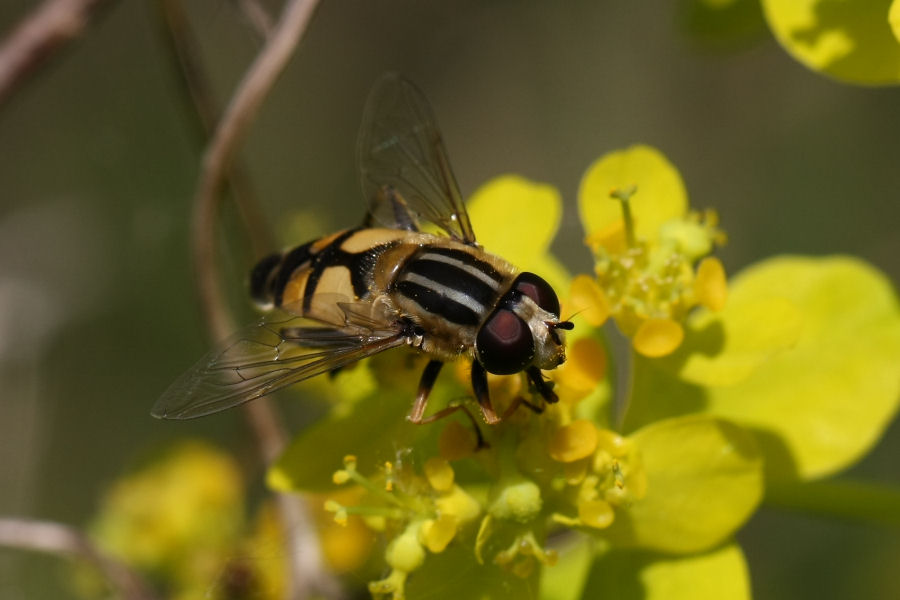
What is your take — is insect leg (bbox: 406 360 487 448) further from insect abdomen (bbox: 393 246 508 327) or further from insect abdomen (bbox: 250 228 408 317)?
insect abdomen (bbox: 250 228 408 317)

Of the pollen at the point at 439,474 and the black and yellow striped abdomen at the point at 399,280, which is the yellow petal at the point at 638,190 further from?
the pollen at the point at 439,474

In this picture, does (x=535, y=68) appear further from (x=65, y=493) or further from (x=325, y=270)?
(x=325, y=270)

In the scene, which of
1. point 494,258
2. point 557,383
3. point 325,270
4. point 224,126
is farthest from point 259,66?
point 557,383

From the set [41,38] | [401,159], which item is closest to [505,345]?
[401,159]

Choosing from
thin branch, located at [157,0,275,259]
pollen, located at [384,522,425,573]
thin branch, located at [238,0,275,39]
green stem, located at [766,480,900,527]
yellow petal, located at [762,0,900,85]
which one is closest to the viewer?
pollen, located at [384,522,425,573]

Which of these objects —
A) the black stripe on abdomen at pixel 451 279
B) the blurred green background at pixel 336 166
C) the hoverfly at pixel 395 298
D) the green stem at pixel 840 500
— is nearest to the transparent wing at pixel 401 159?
the hoverfly at pixel 395 298

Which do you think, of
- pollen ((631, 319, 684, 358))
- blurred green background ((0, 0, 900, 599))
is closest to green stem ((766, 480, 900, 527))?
pollen ((631, 319, 684, 358))
